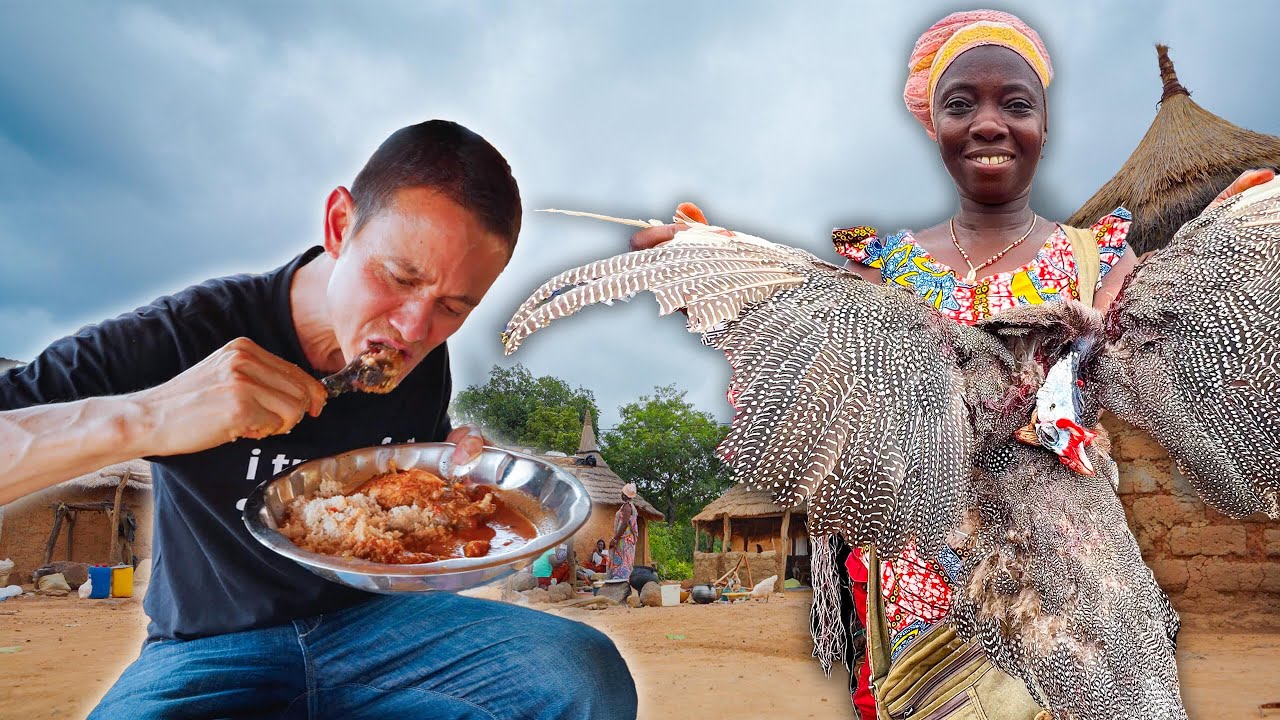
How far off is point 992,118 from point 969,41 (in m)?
0.14

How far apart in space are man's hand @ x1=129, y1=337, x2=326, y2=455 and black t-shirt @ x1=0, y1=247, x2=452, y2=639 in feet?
0.38

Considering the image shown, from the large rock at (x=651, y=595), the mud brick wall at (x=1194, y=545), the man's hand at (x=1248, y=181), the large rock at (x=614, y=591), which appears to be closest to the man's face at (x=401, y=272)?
the man's hand at (x=1248, y=181)

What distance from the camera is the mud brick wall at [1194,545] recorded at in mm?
4672

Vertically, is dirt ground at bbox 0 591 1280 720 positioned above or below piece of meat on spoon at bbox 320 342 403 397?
below

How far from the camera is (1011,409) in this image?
39.9 inches

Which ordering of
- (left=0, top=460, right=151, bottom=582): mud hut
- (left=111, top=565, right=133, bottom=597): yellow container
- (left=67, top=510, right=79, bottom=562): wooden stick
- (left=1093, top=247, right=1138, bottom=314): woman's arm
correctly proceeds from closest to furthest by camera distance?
1. (left=1093, top=247, right=1138, bottom=314): woman's arm
2. (left=0, top=460, right=151, bottom=582): mud hut
3. (left=111, top=565, right=133, bottom=597): yellow container
4. (left=67, top=510, right=79, bottom=562): wooden stick

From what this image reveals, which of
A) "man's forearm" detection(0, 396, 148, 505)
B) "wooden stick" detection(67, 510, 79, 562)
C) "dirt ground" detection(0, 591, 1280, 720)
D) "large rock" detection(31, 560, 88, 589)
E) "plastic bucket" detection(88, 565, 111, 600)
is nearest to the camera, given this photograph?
"man's forearm" detection(0, 396, 148, 505)

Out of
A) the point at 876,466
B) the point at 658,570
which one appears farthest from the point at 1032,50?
the point at 658,570

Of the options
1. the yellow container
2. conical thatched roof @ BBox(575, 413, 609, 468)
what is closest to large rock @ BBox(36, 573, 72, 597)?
the yellow container

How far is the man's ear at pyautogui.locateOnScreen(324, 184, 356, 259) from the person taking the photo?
131 cm

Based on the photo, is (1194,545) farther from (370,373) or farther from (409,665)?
(370,373)

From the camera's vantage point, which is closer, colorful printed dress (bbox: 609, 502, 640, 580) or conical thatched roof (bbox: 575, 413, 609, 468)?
conical thatched roof (bbox: 575, 413, 609, 468)

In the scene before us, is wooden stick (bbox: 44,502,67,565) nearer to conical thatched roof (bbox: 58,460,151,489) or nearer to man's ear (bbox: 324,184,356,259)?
conical thatched roof (bbox: 58,460,151,489)

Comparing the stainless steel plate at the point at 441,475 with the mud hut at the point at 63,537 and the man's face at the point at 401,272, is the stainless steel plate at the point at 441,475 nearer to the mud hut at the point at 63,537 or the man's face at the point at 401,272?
the man's face at the point at 401,272
